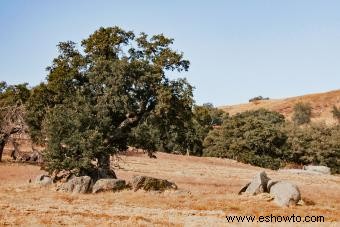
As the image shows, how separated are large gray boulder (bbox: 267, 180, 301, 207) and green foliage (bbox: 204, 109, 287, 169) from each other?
197ft

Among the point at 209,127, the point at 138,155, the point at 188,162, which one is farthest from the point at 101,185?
the point at 209,127

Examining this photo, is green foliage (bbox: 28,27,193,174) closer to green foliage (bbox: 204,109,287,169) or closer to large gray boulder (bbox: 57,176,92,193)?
large gray boulder (bbox: 57,176,92,193)

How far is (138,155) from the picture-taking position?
96.9 meters

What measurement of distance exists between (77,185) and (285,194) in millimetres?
15682

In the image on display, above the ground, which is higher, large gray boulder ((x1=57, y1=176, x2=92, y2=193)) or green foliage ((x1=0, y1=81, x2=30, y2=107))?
green foliage ((x1=0, y1=81, x2=30, y2=107))

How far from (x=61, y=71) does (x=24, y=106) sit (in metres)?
15.1

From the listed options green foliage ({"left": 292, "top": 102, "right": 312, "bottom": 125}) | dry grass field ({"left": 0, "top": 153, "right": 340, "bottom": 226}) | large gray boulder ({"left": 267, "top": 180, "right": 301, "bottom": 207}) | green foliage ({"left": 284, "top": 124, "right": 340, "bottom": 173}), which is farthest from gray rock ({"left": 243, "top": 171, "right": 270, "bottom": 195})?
green foliage ({"left": 292, "top": 102, "right": 312, "bottom": 125})

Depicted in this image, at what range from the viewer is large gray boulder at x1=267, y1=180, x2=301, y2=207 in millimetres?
34750

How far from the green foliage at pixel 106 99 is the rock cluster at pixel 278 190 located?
8581 millimetres

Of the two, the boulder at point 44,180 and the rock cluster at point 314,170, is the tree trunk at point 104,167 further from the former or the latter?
the rock cluster at point 314,170

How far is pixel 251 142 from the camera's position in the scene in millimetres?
97688

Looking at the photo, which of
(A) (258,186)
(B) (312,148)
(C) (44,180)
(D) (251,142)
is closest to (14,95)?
(C) (44,180)

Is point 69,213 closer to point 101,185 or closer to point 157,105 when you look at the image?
point 101,185

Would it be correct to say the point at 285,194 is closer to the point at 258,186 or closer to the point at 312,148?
the point at 258,186
